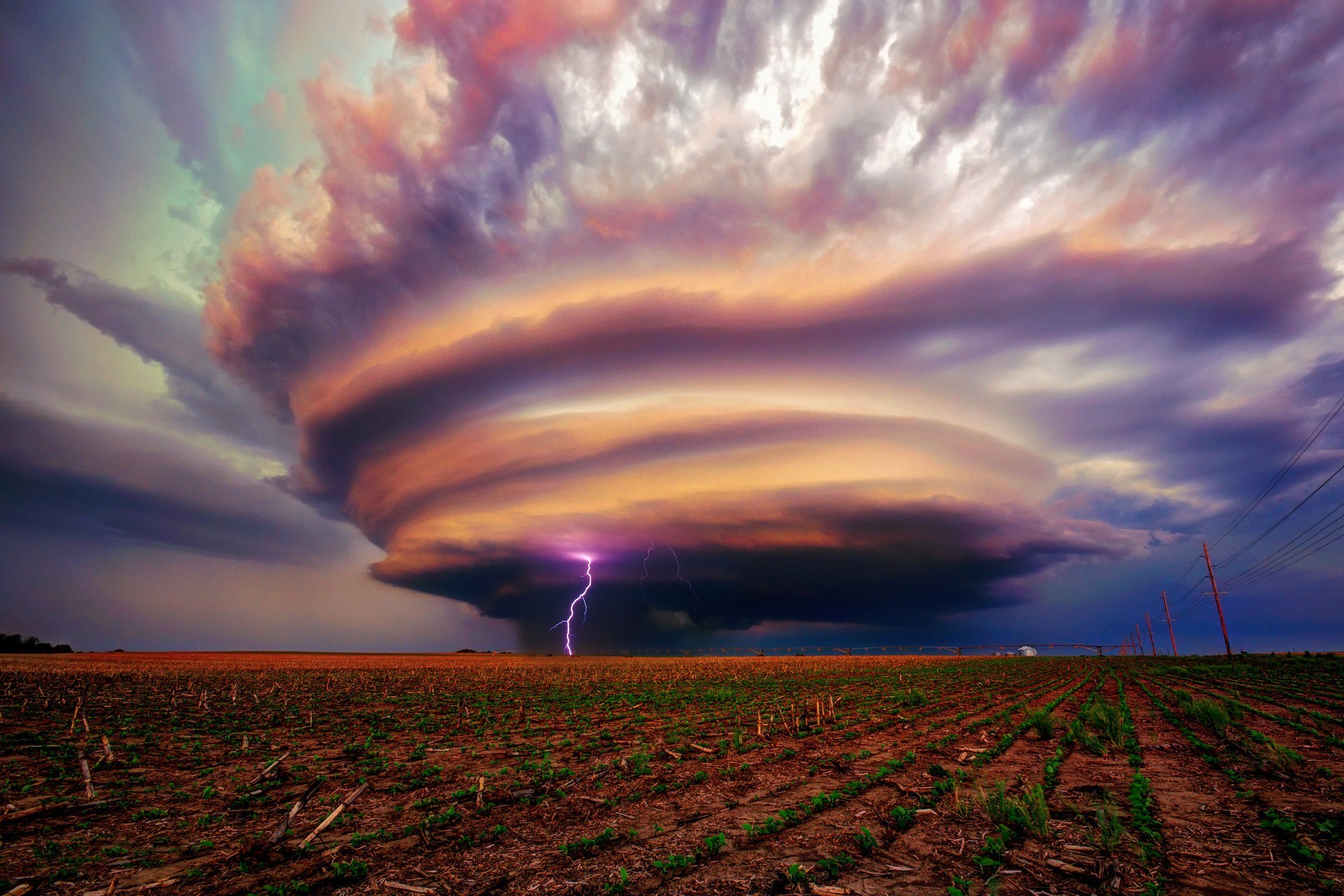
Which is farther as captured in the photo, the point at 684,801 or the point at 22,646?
the point at 22,646

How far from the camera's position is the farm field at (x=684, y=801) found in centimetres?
939

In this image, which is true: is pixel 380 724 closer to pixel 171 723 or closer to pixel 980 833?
pixel 171 723

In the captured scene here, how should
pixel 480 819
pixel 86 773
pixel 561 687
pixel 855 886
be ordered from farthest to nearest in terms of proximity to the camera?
pixel 561 687 < pixel 86 773 < pixel 480 819 < pixel 855 886

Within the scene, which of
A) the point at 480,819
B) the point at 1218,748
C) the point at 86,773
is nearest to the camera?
the point at 480,819

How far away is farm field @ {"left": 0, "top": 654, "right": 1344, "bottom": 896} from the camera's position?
939 centimetres

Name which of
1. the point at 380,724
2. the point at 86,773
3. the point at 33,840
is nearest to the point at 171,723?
the point at 380,724

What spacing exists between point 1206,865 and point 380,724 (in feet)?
98.5

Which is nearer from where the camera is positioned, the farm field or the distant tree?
the farm field

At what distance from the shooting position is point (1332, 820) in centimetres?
1073

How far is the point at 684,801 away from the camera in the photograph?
13805mm

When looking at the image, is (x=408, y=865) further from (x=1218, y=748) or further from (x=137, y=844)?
A: (x=1218, y=748)

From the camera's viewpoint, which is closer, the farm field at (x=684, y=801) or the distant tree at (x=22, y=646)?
the farm field at (x=684, y=801)

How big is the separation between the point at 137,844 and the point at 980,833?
54.2 feet

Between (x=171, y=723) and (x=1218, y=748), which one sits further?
(x=171, y=723)
